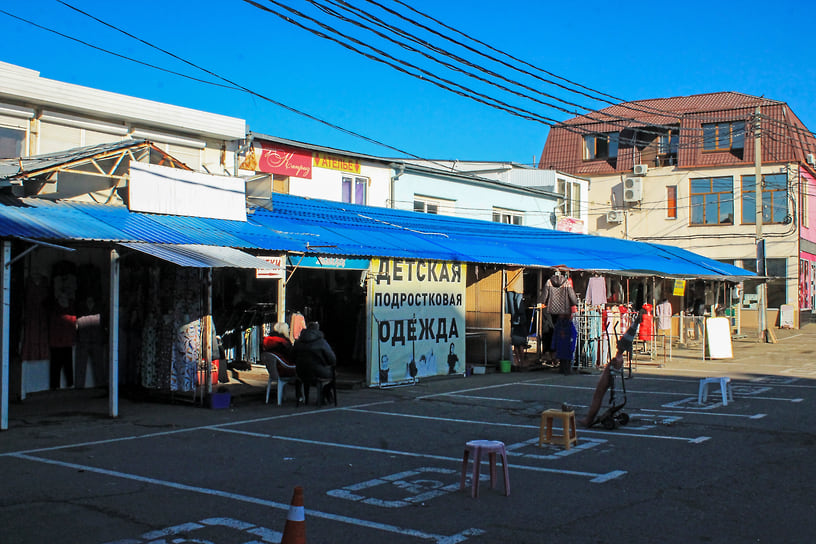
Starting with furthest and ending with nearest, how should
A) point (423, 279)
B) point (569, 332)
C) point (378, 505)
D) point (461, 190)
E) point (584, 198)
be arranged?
1. point (584, 198)
2. point (461, 190)
3. point (569, 332)
4. point (423, 279)
5. point (378, 505)

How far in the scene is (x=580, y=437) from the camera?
9.95 metres

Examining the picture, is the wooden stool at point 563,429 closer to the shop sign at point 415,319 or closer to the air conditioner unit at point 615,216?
the shop sign at point 415,319

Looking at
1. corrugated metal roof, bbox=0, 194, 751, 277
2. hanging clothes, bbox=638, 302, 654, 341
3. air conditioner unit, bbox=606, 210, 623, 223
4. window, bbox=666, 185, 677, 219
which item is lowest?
hanging clothes, bbox=638, 302, 654, 341

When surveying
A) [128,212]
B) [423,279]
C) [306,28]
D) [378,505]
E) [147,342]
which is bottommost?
[378,505]

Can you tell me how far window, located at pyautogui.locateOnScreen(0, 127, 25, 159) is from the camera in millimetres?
15570

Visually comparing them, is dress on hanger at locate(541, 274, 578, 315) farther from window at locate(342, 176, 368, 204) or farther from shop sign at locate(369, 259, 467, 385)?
window at locate(342, 176, 368, 204)

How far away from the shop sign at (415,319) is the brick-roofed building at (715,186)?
74.6 feet

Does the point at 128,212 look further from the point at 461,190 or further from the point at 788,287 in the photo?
the point at 788,287

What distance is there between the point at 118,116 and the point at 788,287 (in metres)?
34.2

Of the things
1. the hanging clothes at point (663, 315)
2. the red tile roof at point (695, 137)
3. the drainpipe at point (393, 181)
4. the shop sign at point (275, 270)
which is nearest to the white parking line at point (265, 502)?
the shop sign at point (275, 270)

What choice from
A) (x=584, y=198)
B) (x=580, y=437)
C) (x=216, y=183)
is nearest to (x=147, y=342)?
(x=216, y=183)

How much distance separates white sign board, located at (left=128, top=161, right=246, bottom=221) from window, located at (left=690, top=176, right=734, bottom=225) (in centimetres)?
3238

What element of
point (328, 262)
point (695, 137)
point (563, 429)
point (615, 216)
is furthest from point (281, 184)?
point (695, 137)

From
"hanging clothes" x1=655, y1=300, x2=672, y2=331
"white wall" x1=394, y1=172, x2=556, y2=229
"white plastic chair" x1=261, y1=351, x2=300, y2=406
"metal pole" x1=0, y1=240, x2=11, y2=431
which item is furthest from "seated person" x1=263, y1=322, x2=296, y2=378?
"hanging clothes" x1=655, y1=300, x2=672, y2=331
